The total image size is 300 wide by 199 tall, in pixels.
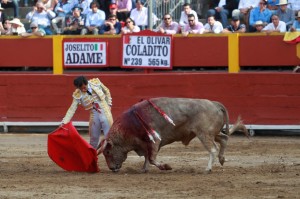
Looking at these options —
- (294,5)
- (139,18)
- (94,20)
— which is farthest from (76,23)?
(294,5)

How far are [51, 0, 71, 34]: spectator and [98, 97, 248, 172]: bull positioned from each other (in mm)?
8156

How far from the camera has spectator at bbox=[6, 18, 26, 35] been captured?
1945cm

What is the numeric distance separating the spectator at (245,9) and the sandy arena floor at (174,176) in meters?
3.42

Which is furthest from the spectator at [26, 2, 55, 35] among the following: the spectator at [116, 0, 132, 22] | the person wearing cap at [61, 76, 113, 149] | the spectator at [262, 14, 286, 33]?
the person wearing cap at [61, 76, 113, 149]

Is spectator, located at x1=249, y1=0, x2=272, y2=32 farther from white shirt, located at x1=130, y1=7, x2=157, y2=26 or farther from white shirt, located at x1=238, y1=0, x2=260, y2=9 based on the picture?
white shirt, located at x1=130, y1=7, x2=157, y2=26

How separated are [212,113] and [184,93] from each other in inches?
212

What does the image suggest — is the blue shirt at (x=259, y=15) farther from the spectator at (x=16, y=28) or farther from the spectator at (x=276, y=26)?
the spectator at (x=16, y=28)

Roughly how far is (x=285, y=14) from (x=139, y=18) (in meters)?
3.18

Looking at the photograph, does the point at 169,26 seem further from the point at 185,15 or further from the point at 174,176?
the point at 174,176

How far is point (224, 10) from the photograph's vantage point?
18.5m

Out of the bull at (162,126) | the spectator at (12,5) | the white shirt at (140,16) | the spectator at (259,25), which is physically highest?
the spectator at (12,5)

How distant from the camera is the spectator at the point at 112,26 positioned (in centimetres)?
1866

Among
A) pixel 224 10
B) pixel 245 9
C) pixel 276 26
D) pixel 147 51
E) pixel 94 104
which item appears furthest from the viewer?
pixel 224 10

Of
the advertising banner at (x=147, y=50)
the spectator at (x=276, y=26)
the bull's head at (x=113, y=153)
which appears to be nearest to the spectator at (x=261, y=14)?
the spectator at (x=276, y=26)
